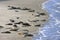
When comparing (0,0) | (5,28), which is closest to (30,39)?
(5,28)

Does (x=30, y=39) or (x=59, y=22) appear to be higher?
(x=59, y=22)

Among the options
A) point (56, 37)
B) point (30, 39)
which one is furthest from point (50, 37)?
point (30, 39)

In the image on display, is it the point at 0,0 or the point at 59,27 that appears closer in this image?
the point at 59,27

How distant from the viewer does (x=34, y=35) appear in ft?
19.7

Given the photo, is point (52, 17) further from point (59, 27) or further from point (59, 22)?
point (59, 27)

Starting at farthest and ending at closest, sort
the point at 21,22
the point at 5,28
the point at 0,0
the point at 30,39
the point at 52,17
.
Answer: the point at 0,0 < the point at 52,17 < the point at 21,22 < the point at 5,28 < the point at 30,39

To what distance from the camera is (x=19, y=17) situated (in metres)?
8.07

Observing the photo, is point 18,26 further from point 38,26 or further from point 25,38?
point 25,38

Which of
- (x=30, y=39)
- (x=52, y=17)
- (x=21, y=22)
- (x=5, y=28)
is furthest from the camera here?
(x=52, y=17)

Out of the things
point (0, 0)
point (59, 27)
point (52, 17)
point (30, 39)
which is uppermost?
point (0, 0)

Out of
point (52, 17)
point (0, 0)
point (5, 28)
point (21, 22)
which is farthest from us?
point (0, 0)

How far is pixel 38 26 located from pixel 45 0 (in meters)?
5.74

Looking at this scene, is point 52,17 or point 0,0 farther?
point 0,0

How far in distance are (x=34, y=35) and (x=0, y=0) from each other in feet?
20.2
